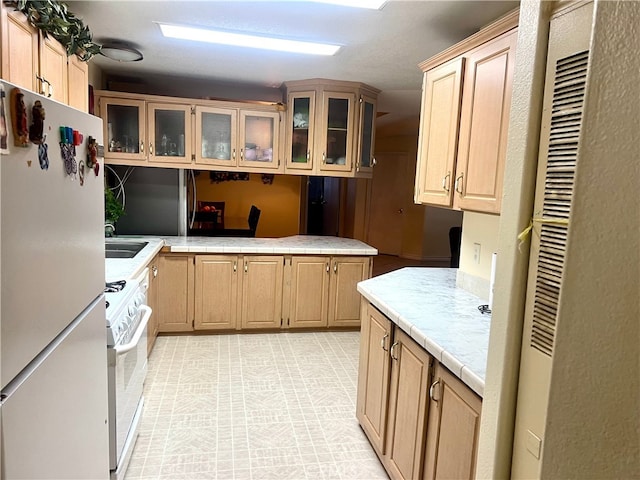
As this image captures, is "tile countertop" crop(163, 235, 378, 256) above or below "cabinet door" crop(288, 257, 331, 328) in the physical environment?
above

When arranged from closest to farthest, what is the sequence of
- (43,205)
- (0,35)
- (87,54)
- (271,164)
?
(43,205) < (0,35) < (87,54) < (271,164)

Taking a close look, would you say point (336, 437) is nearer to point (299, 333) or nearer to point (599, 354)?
point (299, 333)

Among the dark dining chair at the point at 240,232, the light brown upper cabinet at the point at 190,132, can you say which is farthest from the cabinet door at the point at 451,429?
the dark dining chair at the point at 240,232

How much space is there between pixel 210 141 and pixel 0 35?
236 centimetres

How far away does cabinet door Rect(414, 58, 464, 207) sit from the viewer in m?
2.11

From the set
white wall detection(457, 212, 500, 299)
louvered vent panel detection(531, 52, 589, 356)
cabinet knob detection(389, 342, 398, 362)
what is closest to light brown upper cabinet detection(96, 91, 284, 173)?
white wall detection(457, 212, 500, 299)

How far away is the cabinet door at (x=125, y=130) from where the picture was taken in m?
3.78

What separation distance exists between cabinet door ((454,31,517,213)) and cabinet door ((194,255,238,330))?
7.82 feet

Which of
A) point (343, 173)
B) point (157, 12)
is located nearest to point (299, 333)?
point (343, 173)

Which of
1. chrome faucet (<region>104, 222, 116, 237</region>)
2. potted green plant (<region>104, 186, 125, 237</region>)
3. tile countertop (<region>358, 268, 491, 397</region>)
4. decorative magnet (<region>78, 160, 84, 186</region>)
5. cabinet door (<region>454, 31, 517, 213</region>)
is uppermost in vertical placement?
cabinet door (<region>454, 31, 517, 213</region>)

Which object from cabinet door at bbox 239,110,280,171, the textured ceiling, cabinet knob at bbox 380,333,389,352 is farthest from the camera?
cabinet door at bbox 239,110,280,171

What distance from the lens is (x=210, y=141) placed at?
13.1ft

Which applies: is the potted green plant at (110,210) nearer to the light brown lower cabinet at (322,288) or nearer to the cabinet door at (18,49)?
the light brown lower cabinet at (322,288)

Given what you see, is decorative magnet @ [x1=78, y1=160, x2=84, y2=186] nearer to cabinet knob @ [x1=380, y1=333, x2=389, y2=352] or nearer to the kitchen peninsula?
cabinet knob @ [x1=380, y1=333, x2=389, y2=352]
